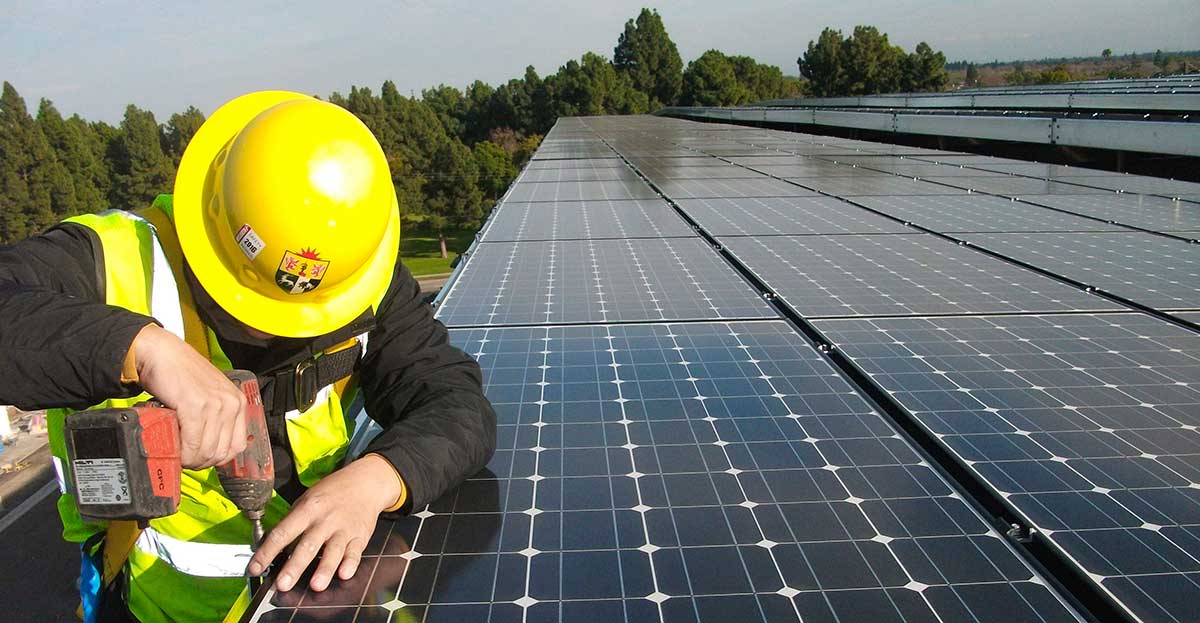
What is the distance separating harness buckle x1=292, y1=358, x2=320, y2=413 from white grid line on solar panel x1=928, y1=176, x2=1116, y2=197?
831 cm

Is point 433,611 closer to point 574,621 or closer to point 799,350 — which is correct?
point 574,621

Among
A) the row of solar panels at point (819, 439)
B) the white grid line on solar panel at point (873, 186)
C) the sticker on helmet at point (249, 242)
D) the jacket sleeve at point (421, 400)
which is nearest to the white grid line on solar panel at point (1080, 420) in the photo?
the row of solar panels at point (819, 439)

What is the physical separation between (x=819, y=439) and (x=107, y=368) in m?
2.11

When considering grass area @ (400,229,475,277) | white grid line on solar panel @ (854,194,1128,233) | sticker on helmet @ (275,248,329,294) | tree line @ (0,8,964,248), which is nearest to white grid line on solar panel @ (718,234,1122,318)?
white grid line on solar panel @ (854,194,1128,233)

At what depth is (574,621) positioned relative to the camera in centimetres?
174

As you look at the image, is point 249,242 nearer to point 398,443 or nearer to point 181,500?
point 398,443

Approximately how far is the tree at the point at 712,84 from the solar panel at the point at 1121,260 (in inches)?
2979

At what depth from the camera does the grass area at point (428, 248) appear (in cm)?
5288

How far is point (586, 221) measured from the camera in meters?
7.61

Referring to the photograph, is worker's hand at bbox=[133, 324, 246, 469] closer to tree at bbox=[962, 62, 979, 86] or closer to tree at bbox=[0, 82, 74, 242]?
tree at bbox=[0, 82, 74, 242]

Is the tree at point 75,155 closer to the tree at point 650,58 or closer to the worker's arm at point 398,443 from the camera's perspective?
the tree at point 650,58

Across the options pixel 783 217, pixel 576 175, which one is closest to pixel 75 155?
pixel 576 175

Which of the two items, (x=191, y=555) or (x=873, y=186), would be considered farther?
(x=873, y=186)

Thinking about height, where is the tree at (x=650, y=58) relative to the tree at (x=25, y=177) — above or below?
above
